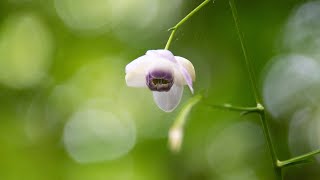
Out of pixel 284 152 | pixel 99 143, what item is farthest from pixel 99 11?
pixel 284 152

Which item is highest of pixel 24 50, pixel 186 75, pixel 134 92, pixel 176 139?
pixel 24 50

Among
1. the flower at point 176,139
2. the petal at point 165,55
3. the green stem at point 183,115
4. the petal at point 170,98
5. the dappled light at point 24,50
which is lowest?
the flower at point 176,139

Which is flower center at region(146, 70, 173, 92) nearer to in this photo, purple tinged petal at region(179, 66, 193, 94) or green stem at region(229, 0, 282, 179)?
purple tinged petal at region(179, 66, 193, 94)

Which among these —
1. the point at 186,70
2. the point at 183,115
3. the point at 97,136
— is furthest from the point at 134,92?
the point at 183,115

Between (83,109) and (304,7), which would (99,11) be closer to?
(83,109)

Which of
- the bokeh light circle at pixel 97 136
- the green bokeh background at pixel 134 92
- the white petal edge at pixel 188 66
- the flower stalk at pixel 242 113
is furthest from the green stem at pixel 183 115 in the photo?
the bokeh light circle at pixel 97 136

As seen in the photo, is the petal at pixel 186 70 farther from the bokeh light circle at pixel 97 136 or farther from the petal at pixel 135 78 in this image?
the bokeh light circle at pixel 97 136

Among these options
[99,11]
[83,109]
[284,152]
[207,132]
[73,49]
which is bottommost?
[284,152]

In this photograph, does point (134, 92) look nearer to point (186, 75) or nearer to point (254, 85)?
point (186, 75)
